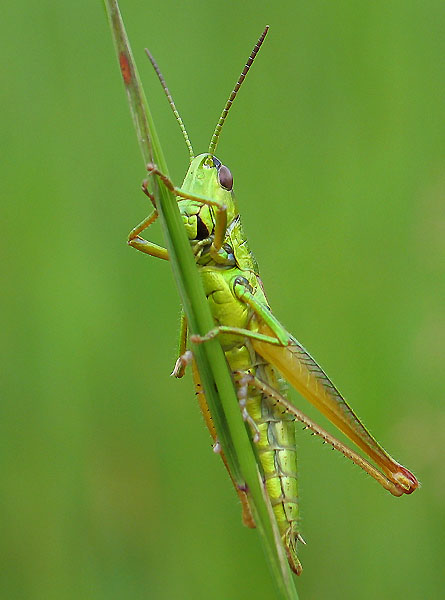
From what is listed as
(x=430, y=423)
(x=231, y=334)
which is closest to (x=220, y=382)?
(x=231, y=334)

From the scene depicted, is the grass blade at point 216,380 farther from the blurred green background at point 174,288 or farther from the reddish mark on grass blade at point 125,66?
the blurred green background at point 174,288

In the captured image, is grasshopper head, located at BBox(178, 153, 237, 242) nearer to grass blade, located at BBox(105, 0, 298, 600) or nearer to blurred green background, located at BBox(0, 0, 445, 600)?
grass blade, located at BBox(105, 0, 298, 600)

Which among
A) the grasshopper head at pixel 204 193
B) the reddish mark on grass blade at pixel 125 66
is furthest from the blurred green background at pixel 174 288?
the reddish mark on grass blade at pixel 125 66

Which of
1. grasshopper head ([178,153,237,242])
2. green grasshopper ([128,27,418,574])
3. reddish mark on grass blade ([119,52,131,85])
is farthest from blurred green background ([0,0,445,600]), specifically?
reddish mark on grass blade ([119,52,131,85])

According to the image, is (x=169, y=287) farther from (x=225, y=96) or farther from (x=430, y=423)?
(x=430, y=423)

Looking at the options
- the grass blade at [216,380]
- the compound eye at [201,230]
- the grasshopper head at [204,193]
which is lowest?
the grass blade at [216,380]

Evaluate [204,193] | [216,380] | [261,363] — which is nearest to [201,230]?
[204,193]

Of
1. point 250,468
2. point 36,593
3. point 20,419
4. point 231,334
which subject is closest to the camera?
point 250,468
